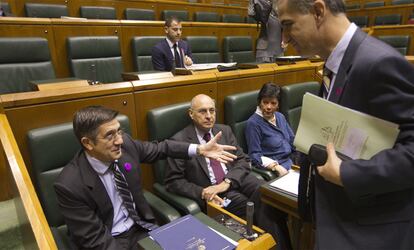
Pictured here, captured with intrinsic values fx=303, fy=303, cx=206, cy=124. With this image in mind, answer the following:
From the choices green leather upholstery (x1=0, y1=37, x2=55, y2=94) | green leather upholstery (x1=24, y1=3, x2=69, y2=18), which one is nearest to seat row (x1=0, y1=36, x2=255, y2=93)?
green leather upholstery (x1=0, y1=37, x2=55, y2=94)

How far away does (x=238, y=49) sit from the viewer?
141 inches

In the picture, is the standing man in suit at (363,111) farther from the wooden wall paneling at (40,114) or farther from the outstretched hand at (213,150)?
the wooden wall paneling at (40,114)

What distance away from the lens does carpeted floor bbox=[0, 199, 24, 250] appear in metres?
1.36

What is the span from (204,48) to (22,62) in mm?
1757

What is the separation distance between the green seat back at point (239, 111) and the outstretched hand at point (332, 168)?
1134 mm

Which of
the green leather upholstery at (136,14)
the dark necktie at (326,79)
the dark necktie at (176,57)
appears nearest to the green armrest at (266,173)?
the dark necktie at (326,79)

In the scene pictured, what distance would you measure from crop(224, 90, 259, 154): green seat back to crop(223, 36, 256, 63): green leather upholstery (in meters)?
1.56

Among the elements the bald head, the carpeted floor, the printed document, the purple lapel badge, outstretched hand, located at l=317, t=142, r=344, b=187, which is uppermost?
the printed document

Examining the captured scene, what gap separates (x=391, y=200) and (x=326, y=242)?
18 centimetres

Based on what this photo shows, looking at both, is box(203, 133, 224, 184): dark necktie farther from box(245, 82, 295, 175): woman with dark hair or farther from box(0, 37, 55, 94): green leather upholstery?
box(0, 37, 55, 94): green leather upholstery

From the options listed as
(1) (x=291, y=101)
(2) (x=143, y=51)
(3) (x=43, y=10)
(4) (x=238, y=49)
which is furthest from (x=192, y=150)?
(3) (x=43, y=10)

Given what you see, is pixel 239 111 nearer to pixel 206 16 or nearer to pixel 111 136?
pixel 111 136

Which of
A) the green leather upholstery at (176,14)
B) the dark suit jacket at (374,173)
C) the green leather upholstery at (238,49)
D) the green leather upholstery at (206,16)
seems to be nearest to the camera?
the dark suit jacket at (374,173)

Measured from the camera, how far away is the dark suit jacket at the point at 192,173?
137 centimetres
